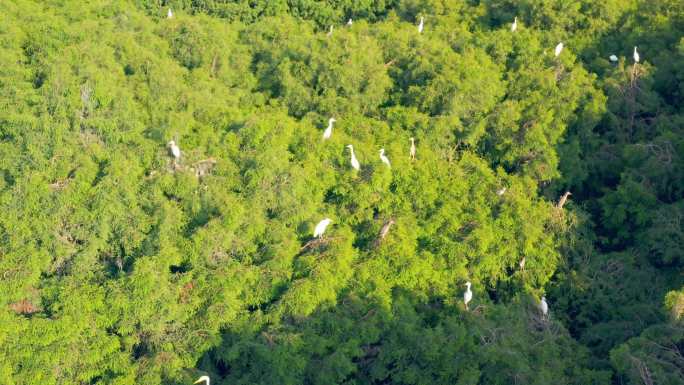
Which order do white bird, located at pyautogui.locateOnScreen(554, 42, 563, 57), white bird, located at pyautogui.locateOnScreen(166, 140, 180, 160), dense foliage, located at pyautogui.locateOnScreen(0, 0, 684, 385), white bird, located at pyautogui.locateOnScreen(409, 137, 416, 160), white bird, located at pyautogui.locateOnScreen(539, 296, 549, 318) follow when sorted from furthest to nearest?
white bird, located at pyautogui.locateOnScreen(554, 42, 563, 57) → white bird, located at pyautogui.locateOnScreen(409, 137, 416, 160) → white bird, located at pyautogui.locateOnScreen(166, 140, 180, 160) → white bird, located at pyautogui.locateOnScreen(539, 296, 549, 318) → dense foliage, located at pyautogui.locateOnScreen(0, 0, 684, 385)

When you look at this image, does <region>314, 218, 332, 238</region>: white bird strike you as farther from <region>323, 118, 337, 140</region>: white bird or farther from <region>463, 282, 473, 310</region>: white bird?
<region>463, 282, 473, 310</region>: white bird

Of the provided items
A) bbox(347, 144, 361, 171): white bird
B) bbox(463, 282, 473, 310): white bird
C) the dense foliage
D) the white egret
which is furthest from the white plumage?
the white egret

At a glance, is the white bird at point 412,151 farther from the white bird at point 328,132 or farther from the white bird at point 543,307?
the white bird at point 543,307

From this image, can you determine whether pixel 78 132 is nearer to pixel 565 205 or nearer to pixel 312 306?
pixel 312 306

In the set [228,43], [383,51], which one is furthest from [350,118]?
[228,43]

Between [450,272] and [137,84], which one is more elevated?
[137,84]

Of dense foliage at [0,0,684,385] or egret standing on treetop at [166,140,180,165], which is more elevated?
egret standing on treetop at [166,140,180,165]

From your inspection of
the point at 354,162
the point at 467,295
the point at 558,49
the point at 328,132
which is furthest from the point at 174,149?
the point at 558,49

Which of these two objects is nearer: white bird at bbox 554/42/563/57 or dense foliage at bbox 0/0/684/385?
dense foliage at bbox 0/0/684/385

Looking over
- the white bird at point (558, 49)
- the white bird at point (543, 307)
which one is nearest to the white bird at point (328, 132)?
the white bird at point (543, 307)
